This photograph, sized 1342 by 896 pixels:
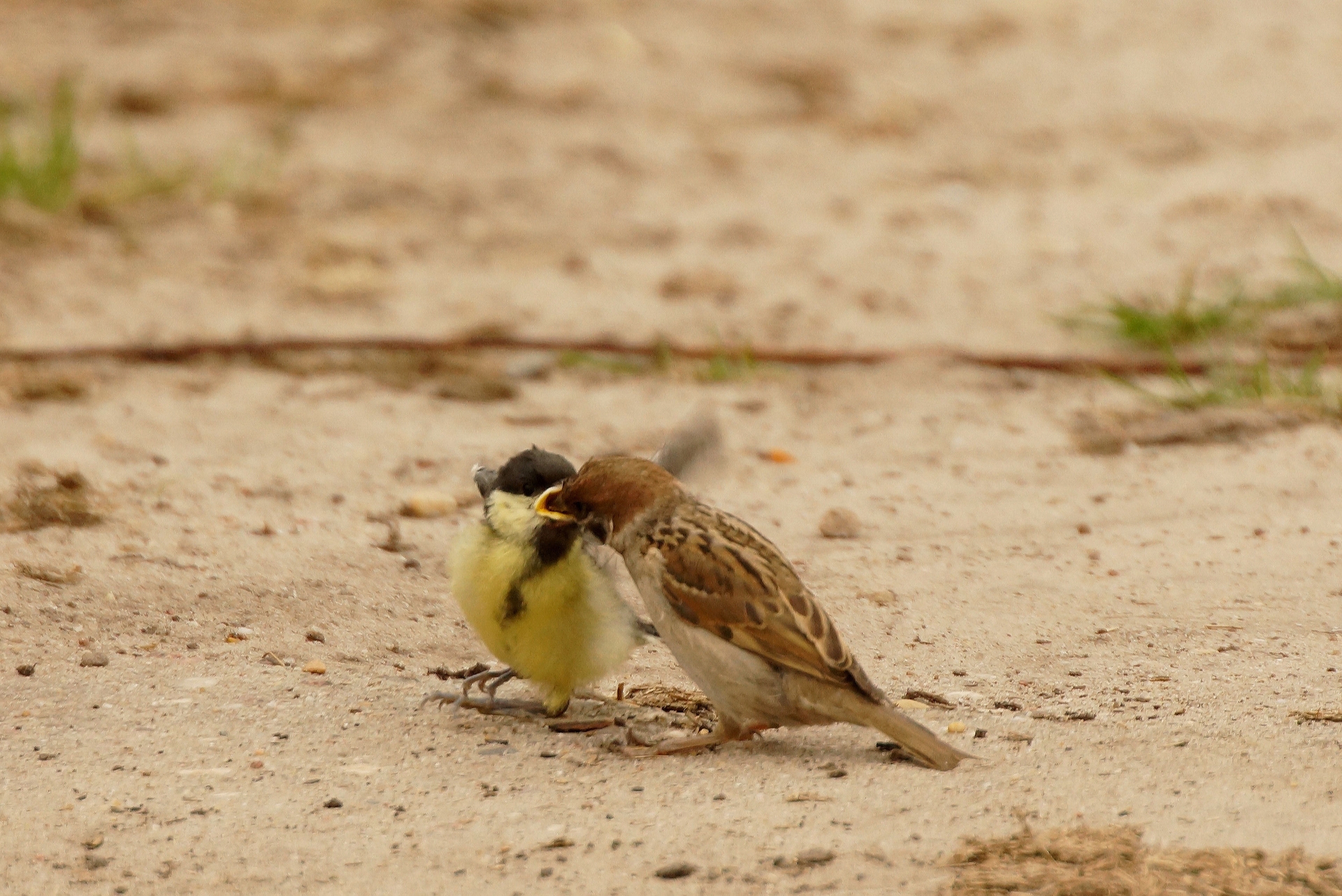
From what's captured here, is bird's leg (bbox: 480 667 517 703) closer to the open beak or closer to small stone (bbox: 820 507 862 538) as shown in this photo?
the open beak

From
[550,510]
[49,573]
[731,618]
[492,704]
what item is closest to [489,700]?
[492,704]

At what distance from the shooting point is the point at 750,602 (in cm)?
389

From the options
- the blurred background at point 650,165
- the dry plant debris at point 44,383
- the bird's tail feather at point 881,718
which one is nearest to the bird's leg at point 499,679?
the bird's tail feather at point 881,718

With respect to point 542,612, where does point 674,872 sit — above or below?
below

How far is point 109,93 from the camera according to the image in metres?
10.2

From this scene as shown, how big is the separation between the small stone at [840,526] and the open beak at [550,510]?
152 cm

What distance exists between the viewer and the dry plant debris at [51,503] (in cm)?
518

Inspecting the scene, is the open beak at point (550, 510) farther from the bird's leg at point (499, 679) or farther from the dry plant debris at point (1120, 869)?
the dry plant debris at point (1120, 869)

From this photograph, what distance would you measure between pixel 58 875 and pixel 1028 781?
1.91 m

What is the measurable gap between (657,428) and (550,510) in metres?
2.48

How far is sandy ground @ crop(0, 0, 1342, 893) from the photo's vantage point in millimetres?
3498

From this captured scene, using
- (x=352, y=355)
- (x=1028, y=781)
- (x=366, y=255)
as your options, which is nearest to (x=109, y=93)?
(x=366, y=255)

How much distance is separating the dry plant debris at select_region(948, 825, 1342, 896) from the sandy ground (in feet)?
0.42

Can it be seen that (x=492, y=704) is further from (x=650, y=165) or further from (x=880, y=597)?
(x=650, y=165)
